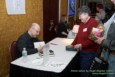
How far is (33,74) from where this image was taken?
251cm

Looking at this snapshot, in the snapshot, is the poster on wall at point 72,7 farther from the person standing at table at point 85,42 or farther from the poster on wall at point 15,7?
the person standing at table at point 85,42

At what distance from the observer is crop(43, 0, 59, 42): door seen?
572 centimetres

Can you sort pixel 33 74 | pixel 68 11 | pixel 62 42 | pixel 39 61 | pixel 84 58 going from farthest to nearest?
pixel 68 11 → pixel 62 42 → pixel 84 58 → pixel 39 61 → pixel 33 74

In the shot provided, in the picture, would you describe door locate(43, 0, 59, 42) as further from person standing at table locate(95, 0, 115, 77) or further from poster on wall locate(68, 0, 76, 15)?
person standing at table locate(95, 0, 115, 77)

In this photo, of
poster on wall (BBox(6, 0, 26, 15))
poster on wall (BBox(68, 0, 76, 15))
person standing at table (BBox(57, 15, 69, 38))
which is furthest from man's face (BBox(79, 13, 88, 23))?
poster on wall (BBox(68, 0, 76, 15))

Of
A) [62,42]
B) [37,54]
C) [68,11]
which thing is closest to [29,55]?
[37,54]

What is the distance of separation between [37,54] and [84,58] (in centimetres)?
78

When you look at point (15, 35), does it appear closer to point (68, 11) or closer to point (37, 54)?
point (37, 54)

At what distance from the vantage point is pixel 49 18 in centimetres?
600

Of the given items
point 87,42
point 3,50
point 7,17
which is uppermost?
point 7,17

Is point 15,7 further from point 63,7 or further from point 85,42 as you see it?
point 63,7

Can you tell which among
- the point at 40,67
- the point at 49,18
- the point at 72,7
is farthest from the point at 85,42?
the point at 72,7

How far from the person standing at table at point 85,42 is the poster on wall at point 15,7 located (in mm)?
1471

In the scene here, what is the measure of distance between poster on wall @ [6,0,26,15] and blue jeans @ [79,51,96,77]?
1668 mm
